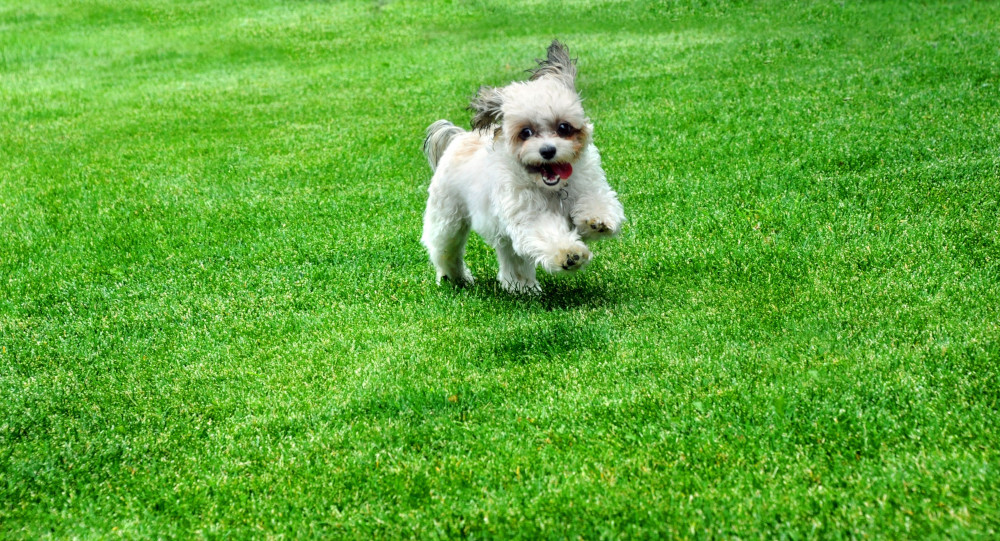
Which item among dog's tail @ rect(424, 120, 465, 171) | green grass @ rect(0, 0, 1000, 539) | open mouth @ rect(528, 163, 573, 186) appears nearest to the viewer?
green grass @ rect(0, 0, 1000, 539)

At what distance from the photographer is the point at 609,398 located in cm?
463

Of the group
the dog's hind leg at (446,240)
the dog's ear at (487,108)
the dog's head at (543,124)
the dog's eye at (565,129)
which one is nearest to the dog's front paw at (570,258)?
the dog's head at (543,124)

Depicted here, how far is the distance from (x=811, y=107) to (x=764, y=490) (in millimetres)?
7572

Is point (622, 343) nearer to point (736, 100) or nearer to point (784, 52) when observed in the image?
point (736, 100)

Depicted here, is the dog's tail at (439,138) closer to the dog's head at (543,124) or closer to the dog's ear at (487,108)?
the dog's ear at (487,108)

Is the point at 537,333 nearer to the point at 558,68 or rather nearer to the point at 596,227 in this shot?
the point at 596,227

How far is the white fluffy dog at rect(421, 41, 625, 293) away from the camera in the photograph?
18.7ft

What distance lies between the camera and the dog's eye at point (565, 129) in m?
5.76

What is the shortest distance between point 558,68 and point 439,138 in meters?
1.28

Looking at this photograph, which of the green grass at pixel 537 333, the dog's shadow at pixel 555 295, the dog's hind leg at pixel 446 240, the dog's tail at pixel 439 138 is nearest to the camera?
the green grass at pixel 537 333

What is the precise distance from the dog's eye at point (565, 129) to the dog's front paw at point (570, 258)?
0.74 m

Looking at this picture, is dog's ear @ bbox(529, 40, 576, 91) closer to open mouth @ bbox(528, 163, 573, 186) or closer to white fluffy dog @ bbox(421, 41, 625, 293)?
white fluffy dog @ bbox(421, 41, 625, 293)

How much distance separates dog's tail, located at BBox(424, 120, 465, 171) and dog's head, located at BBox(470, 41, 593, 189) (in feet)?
3.32

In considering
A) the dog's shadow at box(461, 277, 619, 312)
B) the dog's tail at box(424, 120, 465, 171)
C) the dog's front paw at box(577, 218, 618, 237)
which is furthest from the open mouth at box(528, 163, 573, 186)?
the dog's tail at box(424, 120, 465, 171)
